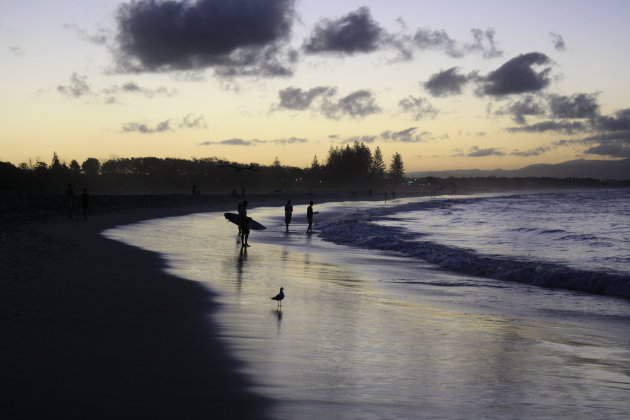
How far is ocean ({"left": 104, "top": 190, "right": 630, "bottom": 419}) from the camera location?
623cm

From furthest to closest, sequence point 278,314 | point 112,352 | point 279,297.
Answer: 1. point 279,297
2. point 278,314
3. point 112,352

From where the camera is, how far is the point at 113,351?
7383mm

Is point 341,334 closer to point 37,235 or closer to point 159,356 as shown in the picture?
point 159,356

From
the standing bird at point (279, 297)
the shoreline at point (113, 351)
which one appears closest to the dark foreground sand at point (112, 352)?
the shoreline at point (113, 351)

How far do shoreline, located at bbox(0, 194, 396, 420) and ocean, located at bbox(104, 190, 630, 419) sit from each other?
448mm

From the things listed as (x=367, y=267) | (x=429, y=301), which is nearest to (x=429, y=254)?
(x=367, y=267)

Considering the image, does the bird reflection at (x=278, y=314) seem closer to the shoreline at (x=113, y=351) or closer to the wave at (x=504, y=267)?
the shoreline at (x=113, y=351)

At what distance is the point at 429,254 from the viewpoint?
24922 mm

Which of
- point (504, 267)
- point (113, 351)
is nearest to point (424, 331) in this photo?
point (113, 351)

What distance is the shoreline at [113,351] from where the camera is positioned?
5.51 meters

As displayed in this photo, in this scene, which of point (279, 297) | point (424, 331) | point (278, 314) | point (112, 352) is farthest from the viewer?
point (279, 297)

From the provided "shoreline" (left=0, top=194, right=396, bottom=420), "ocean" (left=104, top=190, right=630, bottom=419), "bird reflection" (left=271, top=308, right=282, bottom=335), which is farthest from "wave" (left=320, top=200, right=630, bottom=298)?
"shoreline" (left=0, top=194, right=396, bottom=420)

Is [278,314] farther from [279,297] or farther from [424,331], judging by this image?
[424,331]

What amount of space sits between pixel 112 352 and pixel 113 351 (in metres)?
0.06
